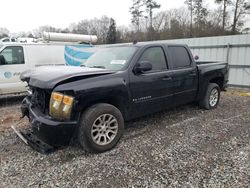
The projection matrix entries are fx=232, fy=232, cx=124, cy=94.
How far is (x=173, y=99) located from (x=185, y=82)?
56 cm

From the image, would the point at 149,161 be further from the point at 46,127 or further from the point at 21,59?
the point at 21,59

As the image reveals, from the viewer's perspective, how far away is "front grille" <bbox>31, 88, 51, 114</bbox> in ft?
12.0

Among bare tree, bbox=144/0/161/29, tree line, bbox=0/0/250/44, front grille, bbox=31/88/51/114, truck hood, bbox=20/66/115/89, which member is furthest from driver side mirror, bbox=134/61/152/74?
bare tree, bbox=144/0/161/29

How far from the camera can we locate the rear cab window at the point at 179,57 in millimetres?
5164

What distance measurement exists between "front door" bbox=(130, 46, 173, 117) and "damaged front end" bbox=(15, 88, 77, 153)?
1.34m

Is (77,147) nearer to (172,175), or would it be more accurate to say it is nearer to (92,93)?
(92,93)

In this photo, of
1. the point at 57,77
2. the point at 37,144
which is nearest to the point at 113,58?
the point at 57,77

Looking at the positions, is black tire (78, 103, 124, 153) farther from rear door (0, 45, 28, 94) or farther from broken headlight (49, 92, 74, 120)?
rear door (0, 45, 28, 94)

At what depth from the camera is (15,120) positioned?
18.7 ft

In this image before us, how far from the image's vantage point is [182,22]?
27109 millimetres

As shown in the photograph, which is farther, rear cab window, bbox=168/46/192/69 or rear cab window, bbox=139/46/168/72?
rear cab window, bbox=168/46/192/69

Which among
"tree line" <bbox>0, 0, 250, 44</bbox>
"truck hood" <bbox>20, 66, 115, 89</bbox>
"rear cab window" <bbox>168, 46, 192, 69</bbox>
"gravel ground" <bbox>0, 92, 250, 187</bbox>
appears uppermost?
"tree line" <bbox>0, 0, 250, 44</bbox>

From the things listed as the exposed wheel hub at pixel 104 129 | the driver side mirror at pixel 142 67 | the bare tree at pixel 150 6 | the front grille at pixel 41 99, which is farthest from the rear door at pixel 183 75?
the bare tree at pixel 150 6

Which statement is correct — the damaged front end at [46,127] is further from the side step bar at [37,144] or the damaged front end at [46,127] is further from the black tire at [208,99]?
the black tire at [208,99]
